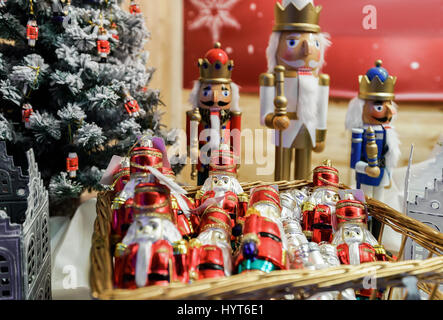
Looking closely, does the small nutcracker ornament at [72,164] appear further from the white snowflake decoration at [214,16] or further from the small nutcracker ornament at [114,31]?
the white snowflake decoration at [214,16]

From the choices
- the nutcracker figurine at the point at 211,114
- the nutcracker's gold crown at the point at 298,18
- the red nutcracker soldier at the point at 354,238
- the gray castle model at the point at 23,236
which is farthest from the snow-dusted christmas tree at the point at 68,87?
the red nutcracker soldier at the point at 354,238

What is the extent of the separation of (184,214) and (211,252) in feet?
0.65

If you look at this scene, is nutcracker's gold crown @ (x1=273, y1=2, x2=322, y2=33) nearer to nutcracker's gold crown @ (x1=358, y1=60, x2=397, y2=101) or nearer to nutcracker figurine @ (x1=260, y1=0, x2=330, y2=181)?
nutcracker figurine @ (x1=260, y1=0, x2=330, y2=181)

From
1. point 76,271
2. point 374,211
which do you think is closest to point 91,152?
point 76,271

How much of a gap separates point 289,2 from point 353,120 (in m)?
0.49

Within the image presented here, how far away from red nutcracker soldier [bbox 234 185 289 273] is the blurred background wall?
948 mm

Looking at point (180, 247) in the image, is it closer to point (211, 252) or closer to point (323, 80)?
point (211, 252)

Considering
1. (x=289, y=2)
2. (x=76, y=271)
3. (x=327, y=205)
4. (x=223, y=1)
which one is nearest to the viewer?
(x=327, y=205)

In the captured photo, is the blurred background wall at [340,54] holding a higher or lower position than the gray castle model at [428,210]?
higher

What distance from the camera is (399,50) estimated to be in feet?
7.30

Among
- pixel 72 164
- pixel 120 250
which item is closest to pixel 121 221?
pixel 120 250

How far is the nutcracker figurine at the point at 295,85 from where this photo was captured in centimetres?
154

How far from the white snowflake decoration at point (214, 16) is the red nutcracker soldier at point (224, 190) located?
1578 mm

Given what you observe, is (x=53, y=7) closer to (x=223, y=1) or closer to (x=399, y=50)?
(x=223, y=1)
